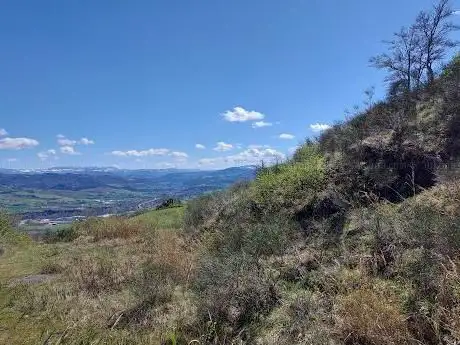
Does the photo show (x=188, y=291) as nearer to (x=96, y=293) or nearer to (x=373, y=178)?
(x=96, y=293)

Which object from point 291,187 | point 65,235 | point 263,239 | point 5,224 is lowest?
point 65,235

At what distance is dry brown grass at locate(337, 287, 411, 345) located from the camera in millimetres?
4504

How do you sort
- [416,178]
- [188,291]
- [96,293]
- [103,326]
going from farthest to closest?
[416,178]
[96,293]
[188,291]
[103,326]

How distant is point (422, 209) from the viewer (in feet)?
22.5

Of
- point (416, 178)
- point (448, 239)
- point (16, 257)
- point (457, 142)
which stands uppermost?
point (457, 142)

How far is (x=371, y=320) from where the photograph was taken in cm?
467

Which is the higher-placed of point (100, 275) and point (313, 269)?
point (313, 269)

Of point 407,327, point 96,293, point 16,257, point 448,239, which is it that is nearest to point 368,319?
point 407,327

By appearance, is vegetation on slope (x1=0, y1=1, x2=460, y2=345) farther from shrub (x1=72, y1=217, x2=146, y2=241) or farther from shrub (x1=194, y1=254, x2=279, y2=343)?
shrub (x1=72, y1=217, x2=146, y2=241)

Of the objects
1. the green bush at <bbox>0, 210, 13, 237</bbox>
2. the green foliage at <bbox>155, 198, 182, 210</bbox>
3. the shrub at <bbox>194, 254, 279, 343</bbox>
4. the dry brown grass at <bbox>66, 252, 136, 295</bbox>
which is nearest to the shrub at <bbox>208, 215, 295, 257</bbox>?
the shrub at <bbox>194, 254, 279, 343</bbox>

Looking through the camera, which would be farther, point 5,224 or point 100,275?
point 5,224

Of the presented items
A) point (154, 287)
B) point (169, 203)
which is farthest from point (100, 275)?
point (169, 203)

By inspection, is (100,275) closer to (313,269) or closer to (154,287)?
(154,287)

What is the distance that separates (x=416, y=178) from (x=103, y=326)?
7.17m
